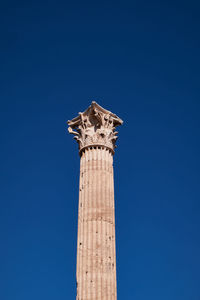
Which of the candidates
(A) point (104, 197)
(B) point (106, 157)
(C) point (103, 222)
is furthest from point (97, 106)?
(C) point (103, 222)

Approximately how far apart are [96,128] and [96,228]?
23.3 ft

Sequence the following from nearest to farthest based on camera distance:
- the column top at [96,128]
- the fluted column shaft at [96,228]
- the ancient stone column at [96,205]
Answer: the fluted column shaft at [96,228], the ancient stone column at [96,205], the column top at [96,128]

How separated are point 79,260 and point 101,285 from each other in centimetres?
188

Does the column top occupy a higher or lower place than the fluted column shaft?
higher

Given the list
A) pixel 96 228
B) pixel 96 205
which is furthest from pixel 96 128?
pixel 96 228

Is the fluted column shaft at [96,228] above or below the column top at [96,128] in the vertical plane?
below

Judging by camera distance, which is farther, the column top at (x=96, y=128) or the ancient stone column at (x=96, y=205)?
the column top at (x=96, y=128)

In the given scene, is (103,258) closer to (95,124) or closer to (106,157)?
(106,157)

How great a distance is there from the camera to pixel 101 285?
20250mm

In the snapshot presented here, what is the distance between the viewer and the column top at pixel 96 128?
25406mm

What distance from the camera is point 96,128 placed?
26125 millimetres

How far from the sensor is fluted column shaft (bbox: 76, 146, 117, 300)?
2039 cm

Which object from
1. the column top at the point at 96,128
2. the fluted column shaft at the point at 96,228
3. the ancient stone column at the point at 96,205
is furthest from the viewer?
the column top at the point at 96,128

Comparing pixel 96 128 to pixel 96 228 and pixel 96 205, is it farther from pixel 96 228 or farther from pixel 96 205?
pixel 96 228
